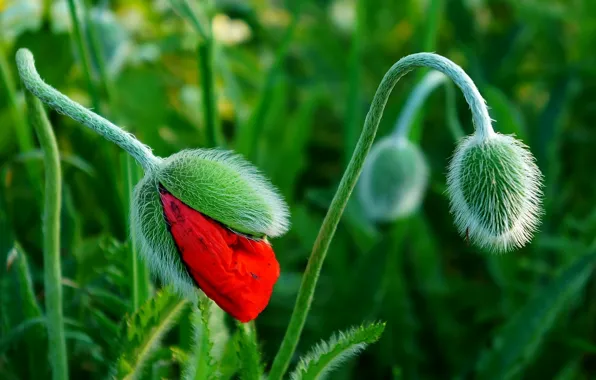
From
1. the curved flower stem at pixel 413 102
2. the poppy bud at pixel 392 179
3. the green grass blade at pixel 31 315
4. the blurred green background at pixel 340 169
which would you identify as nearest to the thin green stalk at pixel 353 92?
the blurred green background at pixel 340 169

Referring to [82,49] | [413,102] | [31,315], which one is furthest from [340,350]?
[82,49]

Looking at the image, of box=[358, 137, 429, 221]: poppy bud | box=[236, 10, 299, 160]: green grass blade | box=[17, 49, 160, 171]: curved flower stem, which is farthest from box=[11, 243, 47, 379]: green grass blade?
box=[358, 137, 429, 221]: poppy bud

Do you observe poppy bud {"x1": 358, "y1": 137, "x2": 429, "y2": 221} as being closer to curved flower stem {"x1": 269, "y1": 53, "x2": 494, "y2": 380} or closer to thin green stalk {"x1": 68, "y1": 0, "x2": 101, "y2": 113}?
thin green stalk {"x1": 68, "y1": 0, "x2": 101, "y2": 113}

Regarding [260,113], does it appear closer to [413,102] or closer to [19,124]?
[413,102]

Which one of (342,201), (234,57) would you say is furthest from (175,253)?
(234,57)

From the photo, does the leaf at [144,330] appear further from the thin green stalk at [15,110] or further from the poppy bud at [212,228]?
the thin green stalk at [15,110]

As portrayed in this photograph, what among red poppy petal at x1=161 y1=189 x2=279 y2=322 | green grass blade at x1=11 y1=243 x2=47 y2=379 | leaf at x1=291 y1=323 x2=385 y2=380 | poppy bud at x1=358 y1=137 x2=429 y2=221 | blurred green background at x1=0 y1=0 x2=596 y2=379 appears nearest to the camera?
red poppy petal at x1=161 y1=189 x2=279 y2=322

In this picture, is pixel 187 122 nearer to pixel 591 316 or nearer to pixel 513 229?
pixel 591 316
